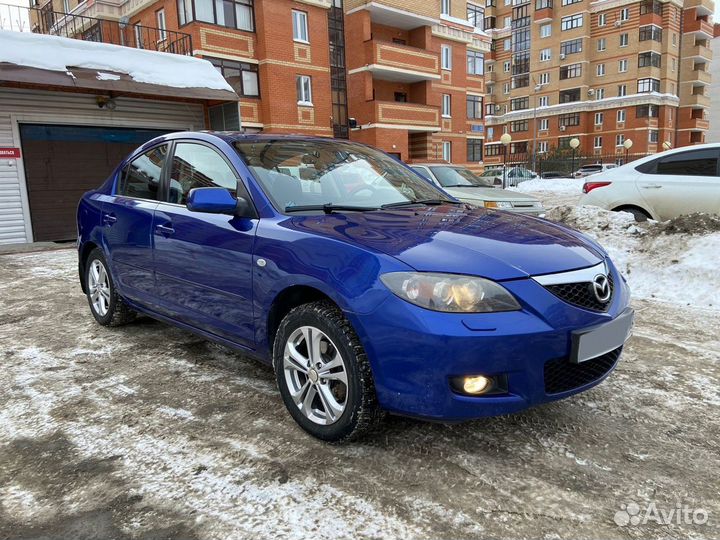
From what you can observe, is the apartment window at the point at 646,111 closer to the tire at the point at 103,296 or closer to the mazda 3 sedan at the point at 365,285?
the mazda 3 sedan at the point at 365,285

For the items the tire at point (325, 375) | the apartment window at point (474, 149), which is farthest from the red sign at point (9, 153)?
the apartment window at point (474, 149)

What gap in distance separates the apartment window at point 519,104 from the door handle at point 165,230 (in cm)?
6611

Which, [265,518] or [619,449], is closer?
[265,518]

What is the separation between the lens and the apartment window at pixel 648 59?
53219mm

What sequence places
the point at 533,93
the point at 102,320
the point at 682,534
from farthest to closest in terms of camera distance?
the point at 533,93
the point at 102,320
the point at 682,534

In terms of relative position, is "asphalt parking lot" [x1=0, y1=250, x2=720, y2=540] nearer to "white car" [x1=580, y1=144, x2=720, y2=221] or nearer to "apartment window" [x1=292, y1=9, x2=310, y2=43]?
"white car" [x1=580, y1=144, x2=720, y2=221]

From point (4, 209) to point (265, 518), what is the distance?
11.9m

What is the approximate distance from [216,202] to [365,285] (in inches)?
43.9

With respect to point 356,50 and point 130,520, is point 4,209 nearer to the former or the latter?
point 130,520

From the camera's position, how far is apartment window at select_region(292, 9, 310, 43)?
23.5 meters

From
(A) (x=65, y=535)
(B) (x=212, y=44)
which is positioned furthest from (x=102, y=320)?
(B) (x=212, y=44)

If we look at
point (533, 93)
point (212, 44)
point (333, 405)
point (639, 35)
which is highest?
point (639, 35)

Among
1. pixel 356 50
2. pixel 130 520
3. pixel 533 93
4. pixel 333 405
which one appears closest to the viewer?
pixel 130 520

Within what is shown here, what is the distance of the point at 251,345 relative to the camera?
3131 millimetres
